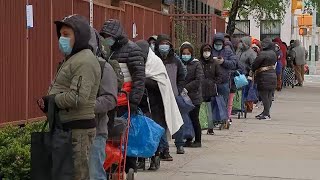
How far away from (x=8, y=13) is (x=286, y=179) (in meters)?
4.08

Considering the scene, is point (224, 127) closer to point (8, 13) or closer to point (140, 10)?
point (140, 10)

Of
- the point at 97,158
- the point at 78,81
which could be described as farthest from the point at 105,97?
the point at 78,81

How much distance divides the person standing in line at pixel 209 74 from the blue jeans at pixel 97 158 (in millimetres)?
6882

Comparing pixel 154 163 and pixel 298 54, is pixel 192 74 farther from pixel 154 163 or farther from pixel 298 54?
pixel 298 54

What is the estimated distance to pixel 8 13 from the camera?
31.0ft

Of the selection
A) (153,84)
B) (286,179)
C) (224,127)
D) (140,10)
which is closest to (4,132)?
(153,84)

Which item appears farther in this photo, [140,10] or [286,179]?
[140,10]

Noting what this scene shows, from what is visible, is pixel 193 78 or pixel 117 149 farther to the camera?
pixel 193 78

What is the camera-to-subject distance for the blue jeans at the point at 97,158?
656cm

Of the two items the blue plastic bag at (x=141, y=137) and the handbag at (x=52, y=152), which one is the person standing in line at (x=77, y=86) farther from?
the blue plastic bag at (x=141, y=137)

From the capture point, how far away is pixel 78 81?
588cm

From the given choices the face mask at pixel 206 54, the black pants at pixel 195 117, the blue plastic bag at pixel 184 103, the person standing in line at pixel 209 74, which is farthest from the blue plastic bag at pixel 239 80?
the blue plastic bag at pixel 184 103

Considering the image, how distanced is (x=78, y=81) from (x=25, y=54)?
429 centimetres

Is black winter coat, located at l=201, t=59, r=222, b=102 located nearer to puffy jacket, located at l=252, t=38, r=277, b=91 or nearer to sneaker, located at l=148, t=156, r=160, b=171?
sneaker, located at l=148, t=156, r=160, b=171
